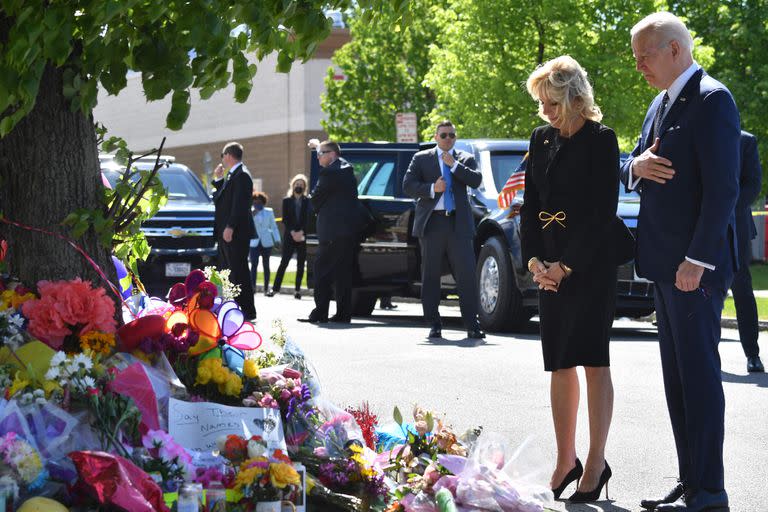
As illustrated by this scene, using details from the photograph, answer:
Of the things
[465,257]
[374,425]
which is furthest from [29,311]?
[465,257]

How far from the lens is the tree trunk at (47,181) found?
16.9 feet

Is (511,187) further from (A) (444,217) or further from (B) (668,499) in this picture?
(B) (668,499)

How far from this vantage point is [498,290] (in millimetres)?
13523

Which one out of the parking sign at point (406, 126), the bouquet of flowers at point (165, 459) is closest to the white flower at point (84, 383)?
the bouquet of flowers at point (165, 459)

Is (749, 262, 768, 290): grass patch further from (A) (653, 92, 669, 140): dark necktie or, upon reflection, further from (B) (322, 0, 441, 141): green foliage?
(A) (653, 92, 669, 140): dark necktie

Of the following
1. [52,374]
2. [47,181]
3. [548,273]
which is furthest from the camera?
[548,273]

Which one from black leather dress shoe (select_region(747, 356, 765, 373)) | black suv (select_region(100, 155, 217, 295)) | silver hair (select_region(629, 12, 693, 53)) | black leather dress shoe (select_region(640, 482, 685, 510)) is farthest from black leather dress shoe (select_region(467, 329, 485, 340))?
silver hair (select_region(629, 12, 693, 53))

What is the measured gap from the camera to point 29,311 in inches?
194

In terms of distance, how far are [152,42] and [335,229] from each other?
1030 centimetres

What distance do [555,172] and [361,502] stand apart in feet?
5.99

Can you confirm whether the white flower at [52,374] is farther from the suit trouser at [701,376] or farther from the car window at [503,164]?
the car window at [503,164]

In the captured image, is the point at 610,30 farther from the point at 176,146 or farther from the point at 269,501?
the point at 176,146

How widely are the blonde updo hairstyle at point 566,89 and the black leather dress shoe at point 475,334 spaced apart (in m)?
7.00

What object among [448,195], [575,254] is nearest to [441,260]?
[448,195]
